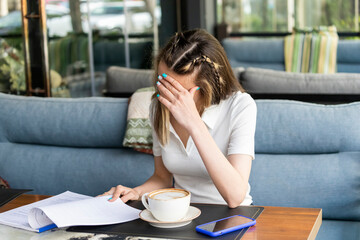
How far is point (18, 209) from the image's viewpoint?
1.33 m

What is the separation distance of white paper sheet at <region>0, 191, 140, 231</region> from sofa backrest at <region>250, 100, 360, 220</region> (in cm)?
74

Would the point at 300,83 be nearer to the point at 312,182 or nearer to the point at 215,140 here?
the point at 312,182

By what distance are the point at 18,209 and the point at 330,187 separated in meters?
1.07

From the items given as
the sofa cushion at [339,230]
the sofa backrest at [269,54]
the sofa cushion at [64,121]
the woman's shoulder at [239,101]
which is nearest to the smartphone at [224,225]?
the woman's shoulder at [239,101]

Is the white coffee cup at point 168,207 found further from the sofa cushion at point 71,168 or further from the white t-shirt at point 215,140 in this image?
the sofa cushion at point 71,168

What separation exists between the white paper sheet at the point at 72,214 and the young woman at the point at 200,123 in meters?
0.07

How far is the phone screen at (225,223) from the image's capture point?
1094 mm

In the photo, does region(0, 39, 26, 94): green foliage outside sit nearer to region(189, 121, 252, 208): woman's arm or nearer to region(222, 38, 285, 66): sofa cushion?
region(222, 38, 285, 66): sofa cushion

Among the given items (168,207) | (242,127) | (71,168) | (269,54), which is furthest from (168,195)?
(269,54)

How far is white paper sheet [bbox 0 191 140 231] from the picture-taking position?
1163mm

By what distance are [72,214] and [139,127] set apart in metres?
0.80

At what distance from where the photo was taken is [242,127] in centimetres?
149

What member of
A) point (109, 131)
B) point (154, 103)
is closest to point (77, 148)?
point (109, 131)

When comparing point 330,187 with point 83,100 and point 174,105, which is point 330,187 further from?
point 83,100
